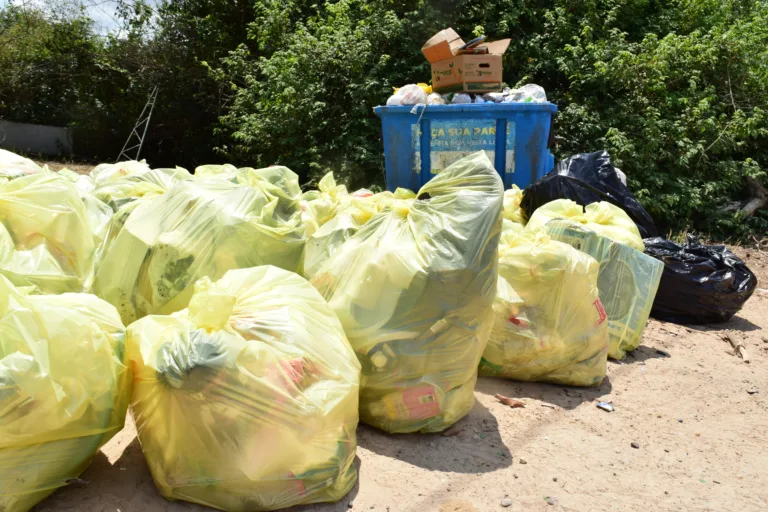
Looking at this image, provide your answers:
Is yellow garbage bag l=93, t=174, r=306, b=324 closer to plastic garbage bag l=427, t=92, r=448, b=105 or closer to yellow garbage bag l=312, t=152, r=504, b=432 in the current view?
yellow garbage bag l=312, t=152, r=504, b=432

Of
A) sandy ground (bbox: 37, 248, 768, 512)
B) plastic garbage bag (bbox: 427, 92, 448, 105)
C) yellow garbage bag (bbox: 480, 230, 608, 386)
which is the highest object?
plastic garbage bag (bbox: 427, 92, 448, 105)

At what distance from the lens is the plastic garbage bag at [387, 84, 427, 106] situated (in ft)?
15.5

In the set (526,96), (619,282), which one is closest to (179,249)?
(619,282)

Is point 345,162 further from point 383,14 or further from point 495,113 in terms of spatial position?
point 495,113

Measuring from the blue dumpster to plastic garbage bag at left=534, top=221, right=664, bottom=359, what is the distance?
49.0 inches

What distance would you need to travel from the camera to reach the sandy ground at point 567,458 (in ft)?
6.90

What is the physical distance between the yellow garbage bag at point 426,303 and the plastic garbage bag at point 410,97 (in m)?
2.34

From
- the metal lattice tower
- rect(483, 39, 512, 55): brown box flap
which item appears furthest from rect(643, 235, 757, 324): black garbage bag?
the metal lattice tower

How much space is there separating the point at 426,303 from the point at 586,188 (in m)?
2.33

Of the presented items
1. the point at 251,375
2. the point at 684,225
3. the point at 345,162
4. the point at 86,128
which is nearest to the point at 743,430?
the point at 251,375

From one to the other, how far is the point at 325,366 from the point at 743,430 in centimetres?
191

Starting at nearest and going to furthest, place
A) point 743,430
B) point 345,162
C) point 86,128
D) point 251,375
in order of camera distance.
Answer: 1. point 251,375
2. point 743,430
3. point 345,162
4. point 86,128

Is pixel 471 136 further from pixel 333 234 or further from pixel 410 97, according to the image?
pixel 333 234

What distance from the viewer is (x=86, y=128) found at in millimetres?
11125
